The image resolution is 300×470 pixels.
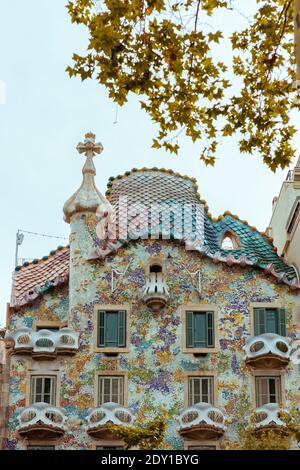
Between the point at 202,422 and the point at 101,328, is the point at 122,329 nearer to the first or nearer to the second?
the point at 101,328

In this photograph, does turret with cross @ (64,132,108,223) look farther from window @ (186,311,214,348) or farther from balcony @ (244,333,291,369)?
balcony @ (244,333,291,369)

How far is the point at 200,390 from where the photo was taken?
31547 mm

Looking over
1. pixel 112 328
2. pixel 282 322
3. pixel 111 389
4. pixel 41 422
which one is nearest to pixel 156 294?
pixel 112 328

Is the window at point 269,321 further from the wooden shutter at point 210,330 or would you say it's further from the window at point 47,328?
the window at point 47,328

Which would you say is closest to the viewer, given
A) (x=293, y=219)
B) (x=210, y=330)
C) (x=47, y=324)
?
(x=210, y=330)

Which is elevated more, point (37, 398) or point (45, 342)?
point (45, 342)

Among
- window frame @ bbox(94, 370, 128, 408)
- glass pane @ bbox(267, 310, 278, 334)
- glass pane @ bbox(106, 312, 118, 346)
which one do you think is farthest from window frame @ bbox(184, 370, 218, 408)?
glass pane @ bbox(106, 312, 118, 346)

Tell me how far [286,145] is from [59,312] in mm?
17594

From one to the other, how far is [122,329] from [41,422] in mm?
3487

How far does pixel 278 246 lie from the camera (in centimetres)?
3684

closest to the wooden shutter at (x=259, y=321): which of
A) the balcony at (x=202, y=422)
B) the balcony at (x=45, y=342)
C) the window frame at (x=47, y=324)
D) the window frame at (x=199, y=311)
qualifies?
the window frame at (x=199, y=311)

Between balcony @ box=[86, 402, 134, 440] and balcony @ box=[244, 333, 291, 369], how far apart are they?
→ 362cm
